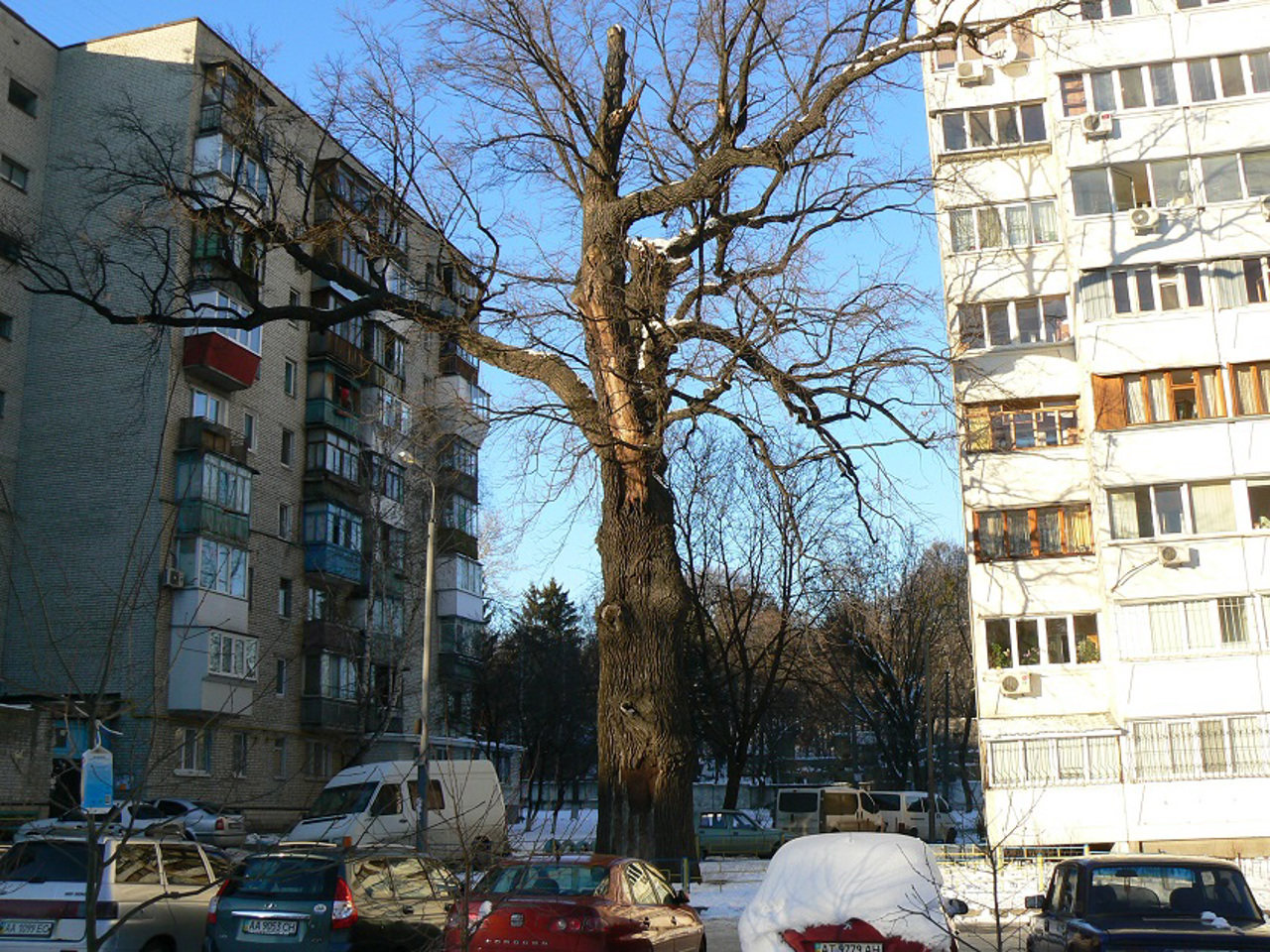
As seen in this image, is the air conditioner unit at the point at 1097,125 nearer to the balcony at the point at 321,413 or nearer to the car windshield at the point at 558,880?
the car windshield at the point at 558,880

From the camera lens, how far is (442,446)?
17797mm

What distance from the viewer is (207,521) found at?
118 ft

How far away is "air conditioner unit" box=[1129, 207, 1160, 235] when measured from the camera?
29.1 m

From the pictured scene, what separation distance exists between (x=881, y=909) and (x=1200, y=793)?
65.6ft

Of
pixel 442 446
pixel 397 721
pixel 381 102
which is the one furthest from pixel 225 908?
pixel 397 721

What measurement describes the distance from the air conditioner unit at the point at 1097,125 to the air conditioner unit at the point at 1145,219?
2045 mm

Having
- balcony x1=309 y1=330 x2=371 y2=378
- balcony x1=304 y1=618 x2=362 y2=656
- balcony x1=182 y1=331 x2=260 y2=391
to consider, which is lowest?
balcony x1=304 y1=618 x2=362 y2=656

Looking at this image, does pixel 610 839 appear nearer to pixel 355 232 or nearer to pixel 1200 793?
pixel 355 232

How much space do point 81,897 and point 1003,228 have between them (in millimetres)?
25971

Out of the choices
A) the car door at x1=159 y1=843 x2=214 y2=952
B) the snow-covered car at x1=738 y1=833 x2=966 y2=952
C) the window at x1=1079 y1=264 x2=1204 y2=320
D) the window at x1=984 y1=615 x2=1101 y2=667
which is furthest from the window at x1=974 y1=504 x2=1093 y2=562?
the car door at x1=159 y1=843 x2=214 y2=952

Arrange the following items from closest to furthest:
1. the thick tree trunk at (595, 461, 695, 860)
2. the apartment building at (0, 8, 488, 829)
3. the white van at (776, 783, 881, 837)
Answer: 1. the thick tree trunk at (595, 461, 695, 860)
2. the apartment building at (0, 8, 488, 829)
3. the white van at (776, 783, 881, 837)

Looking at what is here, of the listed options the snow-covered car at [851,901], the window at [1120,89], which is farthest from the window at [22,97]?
the snow-covered car at [851,901]

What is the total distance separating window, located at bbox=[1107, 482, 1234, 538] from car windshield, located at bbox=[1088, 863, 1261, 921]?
1911cm

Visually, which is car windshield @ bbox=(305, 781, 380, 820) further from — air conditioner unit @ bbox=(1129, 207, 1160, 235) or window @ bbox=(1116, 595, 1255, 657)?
air conditioner unit @ bbox=(1129, 207, 1160, 235)
